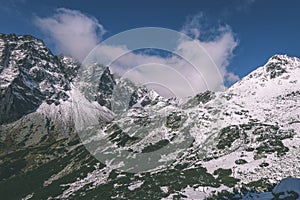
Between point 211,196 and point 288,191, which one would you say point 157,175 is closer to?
point 211,196

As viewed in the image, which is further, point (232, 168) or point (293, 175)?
point (232, 168)

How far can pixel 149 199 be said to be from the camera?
14938cm

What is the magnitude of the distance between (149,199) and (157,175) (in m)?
48.2

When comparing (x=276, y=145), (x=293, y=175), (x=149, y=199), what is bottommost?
(x=149, y=199)

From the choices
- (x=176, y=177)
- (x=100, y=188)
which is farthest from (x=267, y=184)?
(x=100, y=188)

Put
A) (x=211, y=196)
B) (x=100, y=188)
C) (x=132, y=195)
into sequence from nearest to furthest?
(x=211, y=196) → (x=132, y=195) → (x=100, y=188)

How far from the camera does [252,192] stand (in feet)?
466

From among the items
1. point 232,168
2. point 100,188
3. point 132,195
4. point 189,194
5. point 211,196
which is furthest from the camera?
point 100,188

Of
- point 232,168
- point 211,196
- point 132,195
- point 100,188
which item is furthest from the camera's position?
point 100,188

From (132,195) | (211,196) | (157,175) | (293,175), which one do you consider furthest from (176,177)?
(293,175)

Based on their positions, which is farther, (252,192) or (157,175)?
(157,175)

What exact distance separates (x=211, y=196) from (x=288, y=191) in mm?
32391

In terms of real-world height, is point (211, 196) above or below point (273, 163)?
below

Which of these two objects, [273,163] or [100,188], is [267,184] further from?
[100,188]
